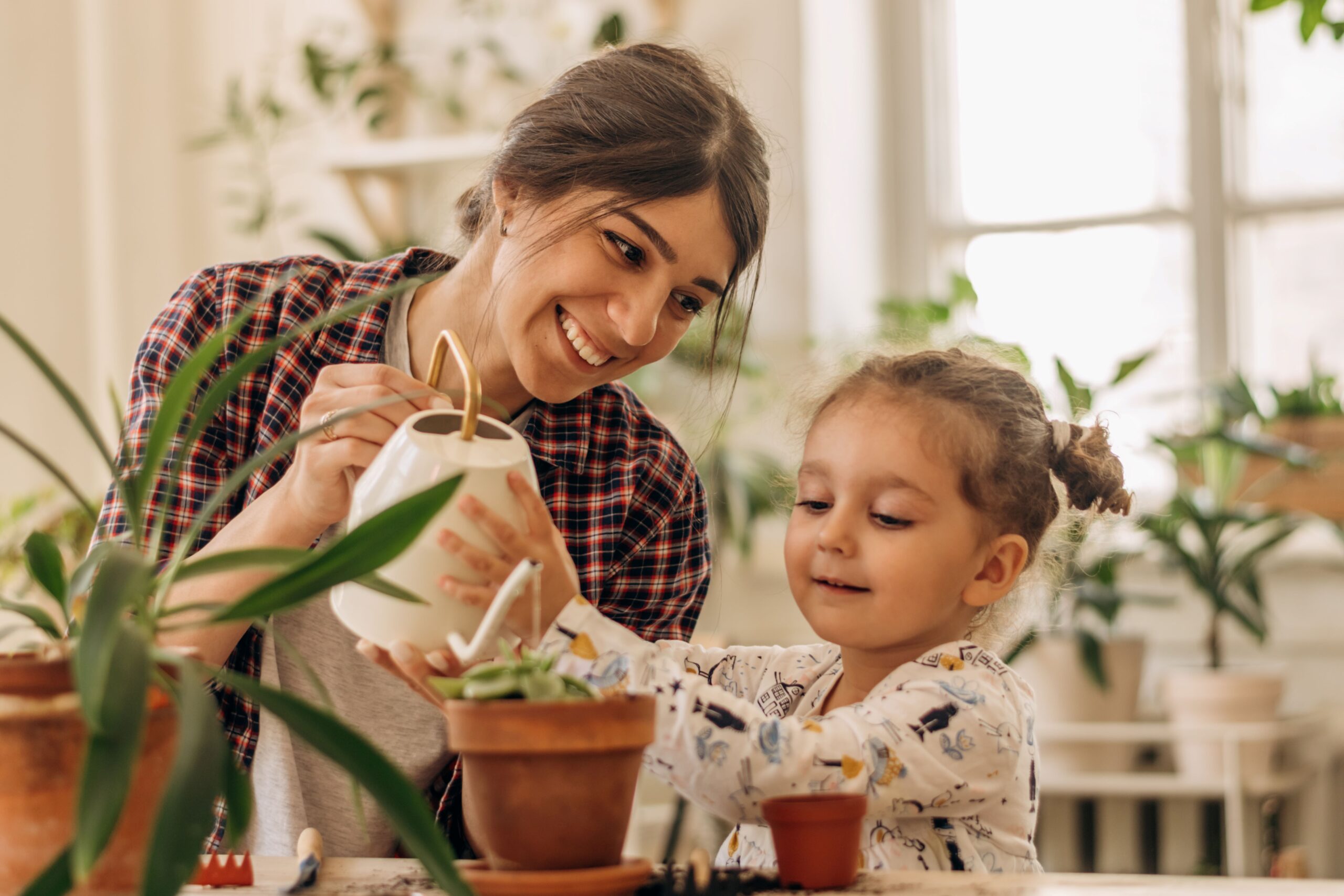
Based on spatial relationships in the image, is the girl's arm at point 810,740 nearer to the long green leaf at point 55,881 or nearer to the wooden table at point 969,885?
the wooden table at point 969,885

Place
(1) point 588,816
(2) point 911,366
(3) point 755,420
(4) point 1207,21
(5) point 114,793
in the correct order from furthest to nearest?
1. (4) point 1207,21
2. (3) point 755,420
3. (2) point 911,366
4. (1) point 588,816
5. (5) point 114,793

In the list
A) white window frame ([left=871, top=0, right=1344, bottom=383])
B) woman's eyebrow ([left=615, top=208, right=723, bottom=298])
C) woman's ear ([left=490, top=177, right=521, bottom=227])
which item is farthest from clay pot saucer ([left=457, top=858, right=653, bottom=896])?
white window frame ([left=871, top=0, right=1344, bottom=383])

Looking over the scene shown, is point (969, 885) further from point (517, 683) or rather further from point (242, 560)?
point (242, 560)

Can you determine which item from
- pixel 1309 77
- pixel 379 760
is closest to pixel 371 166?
pixel 1309 77

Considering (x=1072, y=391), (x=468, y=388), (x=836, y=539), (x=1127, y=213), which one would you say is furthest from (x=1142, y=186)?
(x=468, y=388)

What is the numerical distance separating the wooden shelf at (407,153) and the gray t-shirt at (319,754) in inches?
75.9

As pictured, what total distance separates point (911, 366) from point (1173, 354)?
235 centimetres

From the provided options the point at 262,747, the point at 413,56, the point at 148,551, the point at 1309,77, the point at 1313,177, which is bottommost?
the point at 262,747

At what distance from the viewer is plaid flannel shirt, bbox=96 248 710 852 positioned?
48.8 inches

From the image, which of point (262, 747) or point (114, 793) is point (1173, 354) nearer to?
point (262, 747)

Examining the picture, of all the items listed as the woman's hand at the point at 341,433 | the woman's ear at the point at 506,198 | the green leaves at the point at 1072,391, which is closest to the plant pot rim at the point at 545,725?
the woman's hand at the point at 341,433

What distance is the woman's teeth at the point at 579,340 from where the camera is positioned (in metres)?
1.18

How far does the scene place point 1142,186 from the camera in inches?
131

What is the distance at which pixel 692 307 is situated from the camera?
4.07 feet
